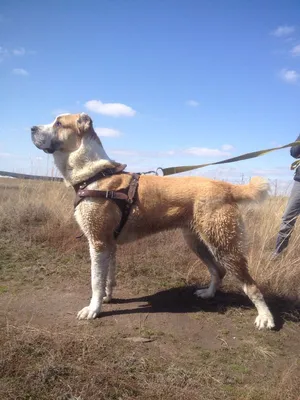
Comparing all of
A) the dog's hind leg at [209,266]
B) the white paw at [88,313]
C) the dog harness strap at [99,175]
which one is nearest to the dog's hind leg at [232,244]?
the dog's hind leg at [209,266]

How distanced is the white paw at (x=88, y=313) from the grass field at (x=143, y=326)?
9 cm

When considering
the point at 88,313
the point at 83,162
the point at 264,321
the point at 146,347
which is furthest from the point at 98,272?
the point at 264,321

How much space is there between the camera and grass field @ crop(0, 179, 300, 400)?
2482 mm

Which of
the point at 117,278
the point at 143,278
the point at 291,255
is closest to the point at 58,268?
the point at 117,278

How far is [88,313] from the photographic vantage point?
12.6 feet

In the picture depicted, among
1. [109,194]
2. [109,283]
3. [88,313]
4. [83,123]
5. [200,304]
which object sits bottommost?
[200,304]

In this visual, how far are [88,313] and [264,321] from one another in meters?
1.93

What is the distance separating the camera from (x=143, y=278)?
5.12 m

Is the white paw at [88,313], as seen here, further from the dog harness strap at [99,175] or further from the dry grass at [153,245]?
the dog harness strap at [99,175]

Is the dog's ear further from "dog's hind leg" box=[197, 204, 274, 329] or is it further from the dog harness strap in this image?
"dog's hind leg" box=[197, 204, 274, 329]

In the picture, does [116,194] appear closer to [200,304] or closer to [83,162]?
[83,162]

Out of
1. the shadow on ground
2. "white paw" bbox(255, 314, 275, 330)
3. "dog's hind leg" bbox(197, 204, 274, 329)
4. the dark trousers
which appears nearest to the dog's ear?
"dog's hind leg" bbox(197, 204, 274, 329)

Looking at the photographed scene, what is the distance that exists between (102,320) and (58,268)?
1.72 metres

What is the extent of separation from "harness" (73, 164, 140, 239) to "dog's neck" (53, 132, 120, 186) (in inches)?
2.2
